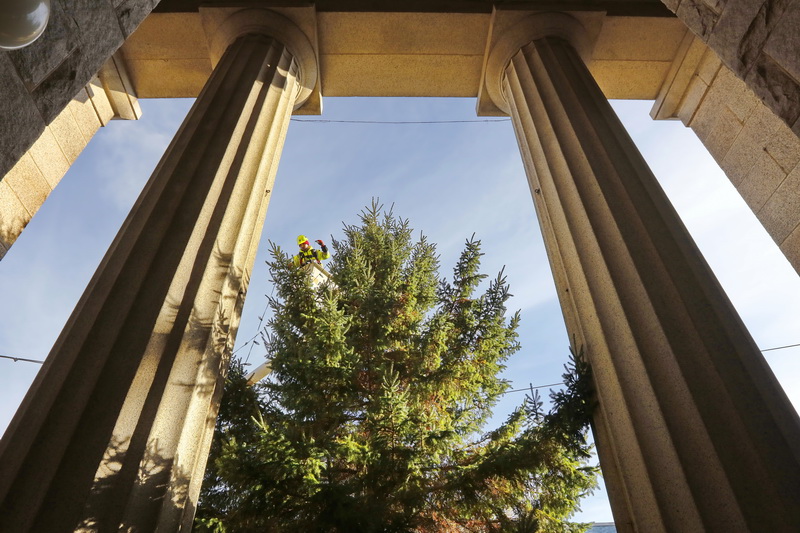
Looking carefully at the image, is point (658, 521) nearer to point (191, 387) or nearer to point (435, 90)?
point (191, 387)

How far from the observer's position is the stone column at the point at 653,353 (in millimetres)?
2791

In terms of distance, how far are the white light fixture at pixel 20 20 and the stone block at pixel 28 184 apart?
5565 mm

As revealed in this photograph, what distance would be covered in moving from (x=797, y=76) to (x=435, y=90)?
6.57 metres

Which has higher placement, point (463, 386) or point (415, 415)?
point (463, 386)

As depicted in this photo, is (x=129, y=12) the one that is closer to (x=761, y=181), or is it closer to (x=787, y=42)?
(x=787, y=42)

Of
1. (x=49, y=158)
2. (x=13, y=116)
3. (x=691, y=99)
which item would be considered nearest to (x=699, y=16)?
(x=13, y=116)

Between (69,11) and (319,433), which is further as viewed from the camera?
(319,433)

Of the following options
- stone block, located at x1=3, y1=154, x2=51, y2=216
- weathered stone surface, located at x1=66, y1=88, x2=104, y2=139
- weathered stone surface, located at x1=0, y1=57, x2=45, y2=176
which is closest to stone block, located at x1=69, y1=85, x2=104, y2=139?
weathered stone surface, located at x1=66, y1=88, x2=104, y2=139

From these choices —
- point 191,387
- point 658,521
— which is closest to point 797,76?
point 658,521

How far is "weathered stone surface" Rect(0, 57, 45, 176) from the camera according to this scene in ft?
5.41

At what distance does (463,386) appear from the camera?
7410 mm

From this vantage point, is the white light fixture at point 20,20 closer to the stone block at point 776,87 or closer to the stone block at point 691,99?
the stone block at point 776,87

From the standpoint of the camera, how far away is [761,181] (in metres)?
5.81

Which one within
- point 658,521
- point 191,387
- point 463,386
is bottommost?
point 658,521
